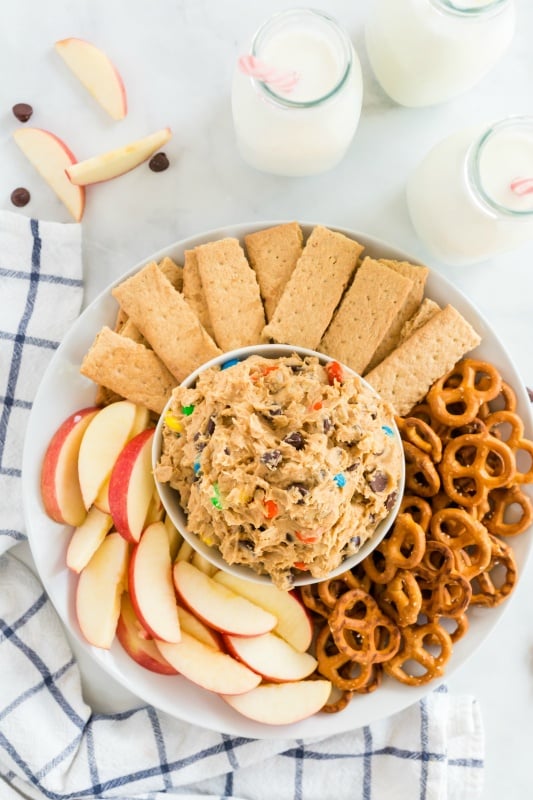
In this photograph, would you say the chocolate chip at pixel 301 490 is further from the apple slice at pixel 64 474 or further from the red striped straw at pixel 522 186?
the red striped straw at pixel 522 186

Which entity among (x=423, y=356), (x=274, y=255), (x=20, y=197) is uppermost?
(x=20, y=197)

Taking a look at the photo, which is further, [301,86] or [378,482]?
[301,86]

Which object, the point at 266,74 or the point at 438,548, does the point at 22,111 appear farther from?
the point at 438,548

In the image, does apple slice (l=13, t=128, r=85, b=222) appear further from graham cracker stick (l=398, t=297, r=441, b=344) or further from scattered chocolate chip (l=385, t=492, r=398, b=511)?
scattered chocolate chip (l=385, t=492, r=398, b=511)

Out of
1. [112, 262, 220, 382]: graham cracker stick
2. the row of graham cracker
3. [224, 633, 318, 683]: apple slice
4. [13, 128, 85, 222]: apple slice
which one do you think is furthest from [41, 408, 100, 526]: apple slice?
[13, 128, 85, 222]: apple slice

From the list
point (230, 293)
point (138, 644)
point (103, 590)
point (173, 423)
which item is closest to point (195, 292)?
point (230, 293)

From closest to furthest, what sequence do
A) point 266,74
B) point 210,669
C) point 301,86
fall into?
1. point 266,74
2. point 301,86
3. point 210,669
